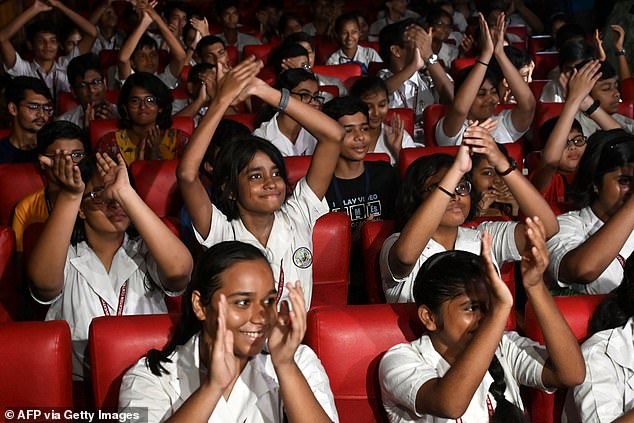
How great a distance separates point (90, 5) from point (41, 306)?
6.29m

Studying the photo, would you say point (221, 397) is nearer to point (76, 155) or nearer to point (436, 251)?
point (436, 251)

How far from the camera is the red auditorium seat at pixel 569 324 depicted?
7.93ft

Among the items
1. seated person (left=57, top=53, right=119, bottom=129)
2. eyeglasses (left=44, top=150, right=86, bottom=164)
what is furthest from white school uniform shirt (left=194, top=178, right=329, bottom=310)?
seated person (left=57, top=53, right=119, bottom=129)

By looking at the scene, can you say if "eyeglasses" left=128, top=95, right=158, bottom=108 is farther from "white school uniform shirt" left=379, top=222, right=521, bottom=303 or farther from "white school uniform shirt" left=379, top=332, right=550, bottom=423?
"white school uniform shirt" left=379, top=332, right=550, bottom=423

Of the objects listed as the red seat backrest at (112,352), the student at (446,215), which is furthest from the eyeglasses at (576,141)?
the red seat backrest at (112,352)

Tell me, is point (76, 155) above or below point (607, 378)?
above

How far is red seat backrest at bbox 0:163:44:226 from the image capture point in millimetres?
3867

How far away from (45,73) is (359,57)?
210cm

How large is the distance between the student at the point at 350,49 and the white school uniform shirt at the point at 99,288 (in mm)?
3931

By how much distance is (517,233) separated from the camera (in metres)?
2.90

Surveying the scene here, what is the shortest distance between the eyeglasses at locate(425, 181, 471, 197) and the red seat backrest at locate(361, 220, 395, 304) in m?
0.26

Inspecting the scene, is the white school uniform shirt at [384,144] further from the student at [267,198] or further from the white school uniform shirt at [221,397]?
the white school uniform shirt at [221,397]

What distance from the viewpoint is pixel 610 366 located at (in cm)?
231

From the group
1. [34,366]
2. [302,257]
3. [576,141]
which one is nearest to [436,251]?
[302,257]
